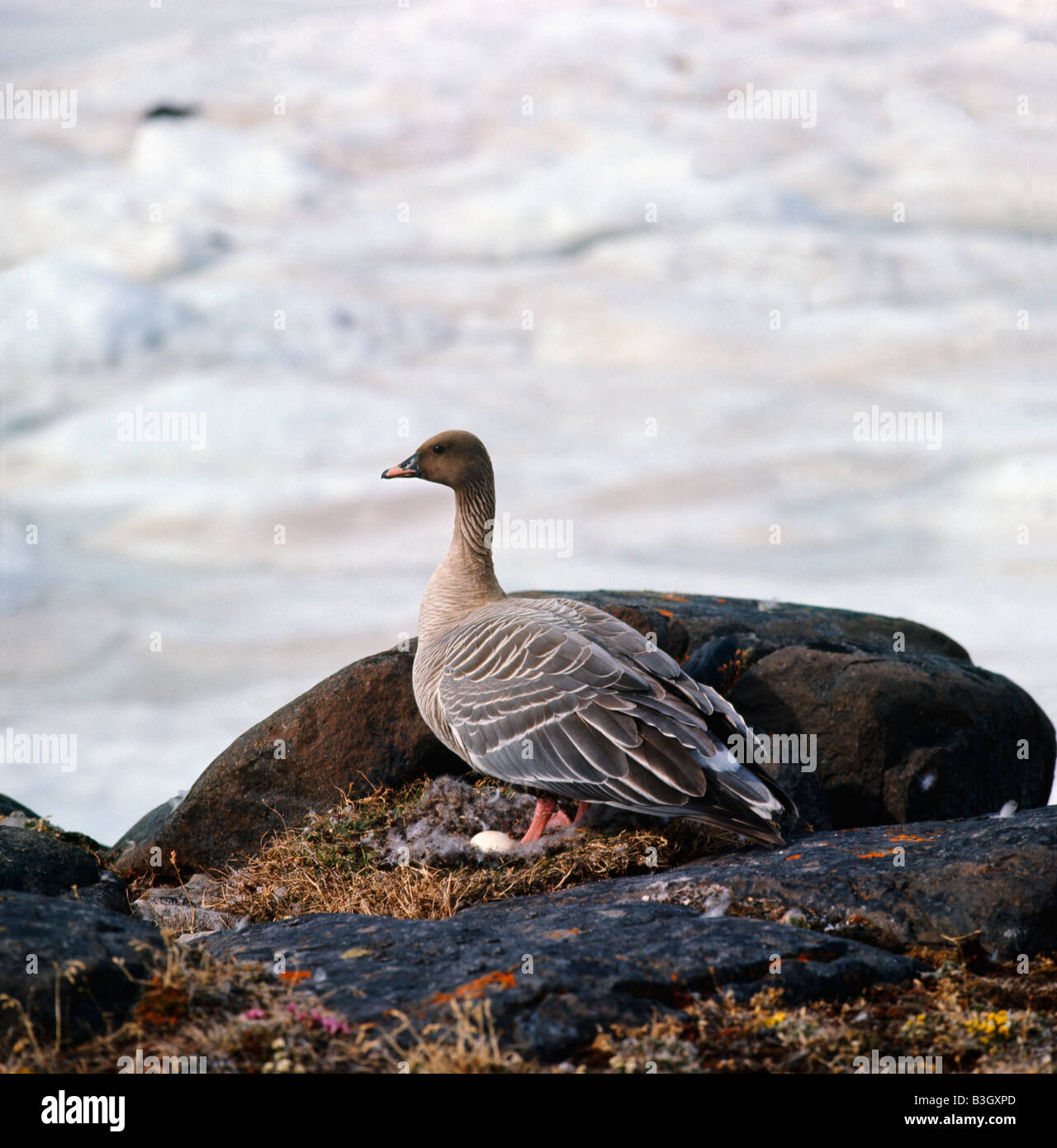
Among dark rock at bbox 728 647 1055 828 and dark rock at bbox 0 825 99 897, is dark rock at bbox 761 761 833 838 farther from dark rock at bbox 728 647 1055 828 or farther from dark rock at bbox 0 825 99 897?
dark rock at bbox 0 825 99 897

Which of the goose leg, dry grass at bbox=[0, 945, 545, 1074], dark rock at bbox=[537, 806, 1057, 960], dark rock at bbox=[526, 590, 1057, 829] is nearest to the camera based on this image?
dry grass at bbox=[0, 945, 545, 1074]

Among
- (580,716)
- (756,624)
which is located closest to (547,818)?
(580,716)

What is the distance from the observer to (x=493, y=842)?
1042 centimetres

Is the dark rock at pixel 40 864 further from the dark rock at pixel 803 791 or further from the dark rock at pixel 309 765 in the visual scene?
the dark rock at pixel 803 791

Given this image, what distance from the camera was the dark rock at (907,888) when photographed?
24.5ft

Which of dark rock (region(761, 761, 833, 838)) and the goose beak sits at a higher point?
the goose beak

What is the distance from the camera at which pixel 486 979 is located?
19.6 feet

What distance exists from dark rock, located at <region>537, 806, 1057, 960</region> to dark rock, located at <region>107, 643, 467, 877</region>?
418cm

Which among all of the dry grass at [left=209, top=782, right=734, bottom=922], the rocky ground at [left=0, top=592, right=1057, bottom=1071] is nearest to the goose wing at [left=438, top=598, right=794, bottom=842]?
the rocky ground at [left=0, top=592, right=1057, bottom=1071]

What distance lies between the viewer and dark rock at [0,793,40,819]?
51.6 feet

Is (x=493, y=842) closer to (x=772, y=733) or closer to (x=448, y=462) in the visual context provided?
(x=772, y=733)

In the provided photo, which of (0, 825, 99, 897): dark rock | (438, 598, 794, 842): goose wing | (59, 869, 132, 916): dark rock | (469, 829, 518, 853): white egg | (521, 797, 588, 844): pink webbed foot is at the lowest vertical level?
(59, 869, 132, 916): dark rock

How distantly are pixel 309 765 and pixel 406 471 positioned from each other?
3.60 meters
